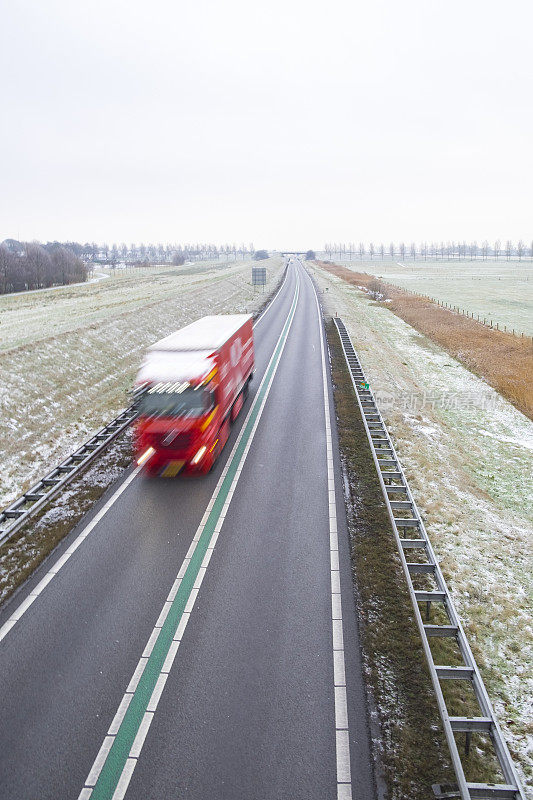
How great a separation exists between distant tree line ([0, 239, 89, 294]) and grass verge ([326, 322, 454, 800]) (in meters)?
76.7

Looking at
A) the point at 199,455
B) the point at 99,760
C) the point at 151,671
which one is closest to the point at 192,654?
the point at 151,671

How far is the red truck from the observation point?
13.0 metres

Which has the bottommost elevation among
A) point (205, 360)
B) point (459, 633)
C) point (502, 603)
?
point (502, 603)

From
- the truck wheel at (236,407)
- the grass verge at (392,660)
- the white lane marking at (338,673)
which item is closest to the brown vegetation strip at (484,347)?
the truck wheel at (236,407)

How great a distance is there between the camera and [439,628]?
814cm

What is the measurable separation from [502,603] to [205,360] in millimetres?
10033

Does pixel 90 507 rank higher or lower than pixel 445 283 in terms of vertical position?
lower

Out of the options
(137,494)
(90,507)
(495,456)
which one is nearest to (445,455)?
(495,456)

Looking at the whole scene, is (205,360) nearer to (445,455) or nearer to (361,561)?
(361,561)

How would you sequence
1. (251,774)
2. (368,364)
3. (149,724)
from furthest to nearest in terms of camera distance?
(368,364), (149,724), (251,774)

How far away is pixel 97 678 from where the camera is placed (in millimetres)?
7609

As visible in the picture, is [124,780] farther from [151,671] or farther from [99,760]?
[151,671]

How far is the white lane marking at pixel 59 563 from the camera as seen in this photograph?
8789 mm

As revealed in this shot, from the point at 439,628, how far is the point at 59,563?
834 cm
